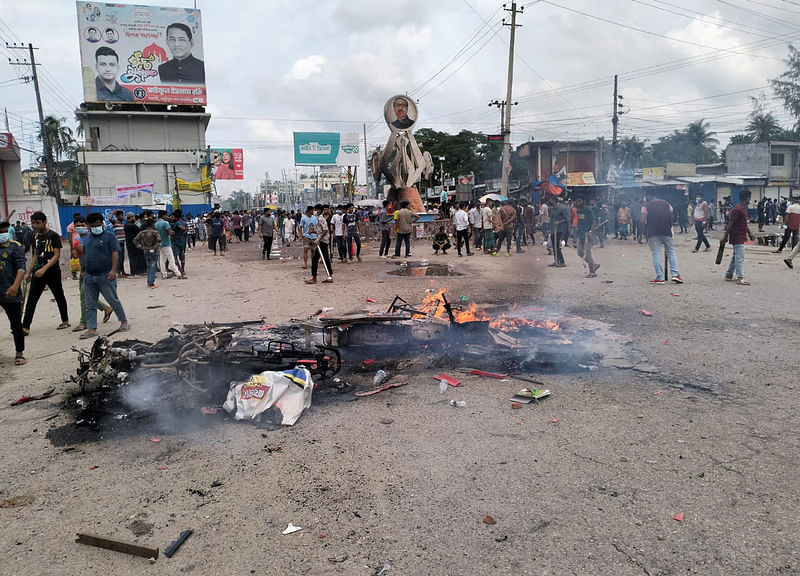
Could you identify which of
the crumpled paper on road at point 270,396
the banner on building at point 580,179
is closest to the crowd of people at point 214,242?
the crumpled paper on road at point 270,396

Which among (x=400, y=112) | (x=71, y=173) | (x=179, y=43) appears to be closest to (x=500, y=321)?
(x=400, y=112)

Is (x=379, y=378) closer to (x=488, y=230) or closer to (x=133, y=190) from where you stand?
(x=488, y=230)

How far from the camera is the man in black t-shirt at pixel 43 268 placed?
785 centimetres

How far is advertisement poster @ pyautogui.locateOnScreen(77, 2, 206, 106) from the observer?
44.9 meters

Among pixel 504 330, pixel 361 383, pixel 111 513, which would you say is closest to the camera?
pixel 111 513

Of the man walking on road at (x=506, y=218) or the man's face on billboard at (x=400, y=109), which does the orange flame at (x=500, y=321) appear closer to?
the man walking on road at (x=506, y=218)

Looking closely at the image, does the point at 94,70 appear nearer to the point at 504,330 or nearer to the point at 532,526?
the point at 504,330

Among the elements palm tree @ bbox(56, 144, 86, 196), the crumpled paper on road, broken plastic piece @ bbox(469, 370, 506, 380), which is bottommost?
broken plastic piece @ bbox(469, 370, 506, 380)

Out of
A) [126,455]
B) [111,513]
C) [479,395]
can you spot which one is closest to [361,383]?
[479,395]

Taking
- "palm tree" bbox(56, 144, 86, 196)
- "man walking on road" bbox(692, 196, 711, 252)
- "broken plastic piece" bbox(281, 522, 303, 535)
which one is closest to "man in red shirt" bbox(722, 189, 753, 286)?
"man walking on road" bbox(692, 196, 711, 252)

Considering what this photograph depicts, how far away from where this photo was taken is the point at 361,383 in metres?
5.43

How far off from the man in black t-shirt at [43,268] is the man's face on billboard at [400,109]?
18.3 m

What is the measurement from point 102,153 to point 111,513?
182 ft

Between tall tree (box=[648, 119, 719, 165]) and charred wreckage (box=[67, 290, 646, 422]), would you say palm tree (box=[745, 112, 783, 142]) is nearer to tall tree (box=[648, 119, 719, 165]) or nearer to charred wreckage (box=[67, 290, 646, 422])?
tall tree (box=[648, 119, 719, 165])
